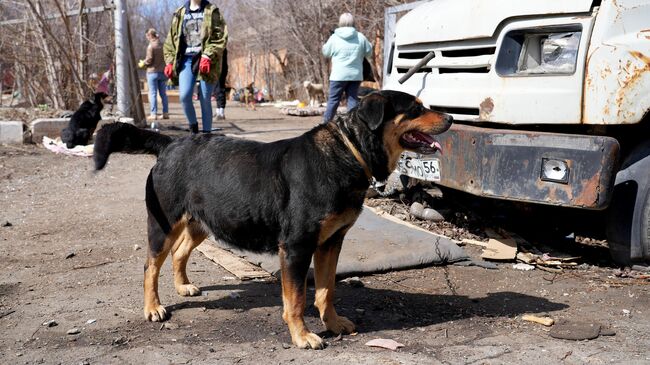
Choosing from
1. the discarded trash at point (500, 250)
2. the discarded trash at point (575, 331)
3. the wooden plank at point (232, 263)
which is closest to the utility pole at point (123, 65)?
the wooden plank at point (232, 263)

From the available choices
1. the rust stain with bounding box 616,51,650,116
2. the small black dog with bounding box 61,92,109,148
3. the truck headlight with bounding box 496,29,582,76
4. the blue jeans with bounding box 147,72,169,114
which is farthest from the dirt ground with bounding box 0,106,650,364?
the blue jeans with bounding box 147,72,169,114

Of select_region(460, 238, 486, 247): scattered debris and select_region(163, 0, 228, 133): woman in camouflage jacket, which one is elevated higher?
select_region(163, 0, 228, 133): woman in camouflage jacket

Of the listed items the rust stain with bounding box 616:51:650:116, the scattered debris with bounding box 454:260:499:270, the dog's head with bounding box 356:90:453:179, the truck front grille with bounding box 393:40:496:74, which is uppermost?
the truck front grille with bounding box 393:40:496:74

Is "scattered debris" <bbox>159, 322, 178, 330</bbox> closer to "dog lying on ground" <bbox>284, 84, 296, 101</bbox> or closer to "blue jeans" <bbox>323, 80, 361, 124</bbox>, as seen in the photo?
"blue jeans" <bbox>323, 80, 361, 124</bbox>

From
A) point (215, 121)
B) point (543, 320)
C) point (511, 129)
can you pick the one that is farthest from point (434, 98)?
point (215, 121)

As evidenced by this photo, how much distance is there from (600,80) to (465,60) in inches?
48.9

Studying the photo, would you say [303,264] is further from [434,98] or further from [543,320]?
[434,98]

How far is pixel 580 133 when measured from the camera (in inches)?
196

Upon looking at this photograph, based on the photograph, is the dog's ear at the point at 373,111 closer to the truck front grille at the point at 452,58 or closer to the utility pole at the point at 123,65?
the truck front grille at the point at 452,58

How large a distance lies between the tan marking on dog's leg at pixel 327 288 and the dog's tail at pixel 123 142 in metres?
1.29

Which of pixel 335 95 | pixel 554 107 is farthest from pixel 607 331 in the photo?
pixel 335 95

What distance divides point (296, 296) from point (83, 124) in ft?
26.7

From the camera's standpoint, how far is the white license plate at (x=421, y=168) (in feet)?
18.6

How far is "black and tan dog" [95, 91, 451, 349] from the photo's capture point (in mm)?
3805
